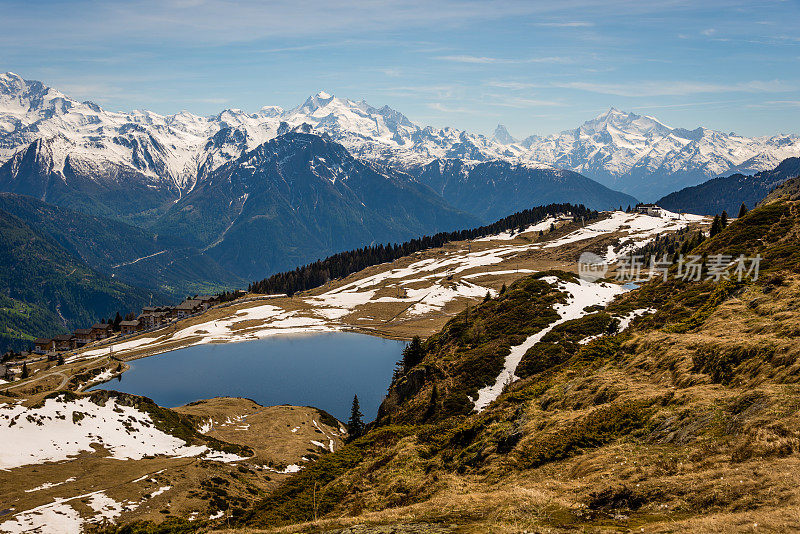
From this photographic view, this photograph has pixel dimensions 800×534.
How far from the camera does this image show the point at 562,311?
216 ft

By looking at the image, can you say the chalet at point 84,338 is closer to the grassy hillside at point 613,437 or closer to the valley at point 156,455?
the valley at point 156,455

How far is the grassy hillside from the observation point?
2006 centimetres

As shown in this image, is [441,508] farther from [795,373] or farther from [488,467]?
[795,373]

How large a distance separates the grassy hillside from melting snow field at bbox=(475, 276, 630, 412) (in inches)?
54.8

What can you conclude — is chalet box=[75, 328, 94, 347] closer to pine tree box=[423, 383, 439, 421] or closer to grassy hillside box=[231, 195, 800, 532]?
grassy hillside box=[231, 195, 800, 532]

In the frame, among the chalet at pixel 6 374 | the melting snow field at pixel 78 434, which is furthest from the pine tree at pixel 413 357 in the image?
the chalet at pixel 6 374

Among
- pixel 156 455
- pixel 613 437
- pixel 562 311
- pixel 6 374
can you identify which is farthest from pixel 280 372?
pixel 613 437

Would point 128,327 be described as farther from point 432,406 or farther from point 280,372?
point 432,406

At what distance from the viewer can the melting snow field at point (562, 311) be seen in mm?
50781

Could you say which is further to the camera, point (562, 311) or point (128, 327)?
point (128, 327)

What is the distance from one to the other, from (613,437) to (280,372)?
4313 inches

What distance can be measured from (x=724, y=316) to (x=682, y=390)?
14103 mm

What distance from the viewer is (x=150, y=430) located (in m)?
63.4

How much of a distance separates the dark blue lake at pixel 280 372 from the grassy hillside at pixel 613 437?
163 ft
